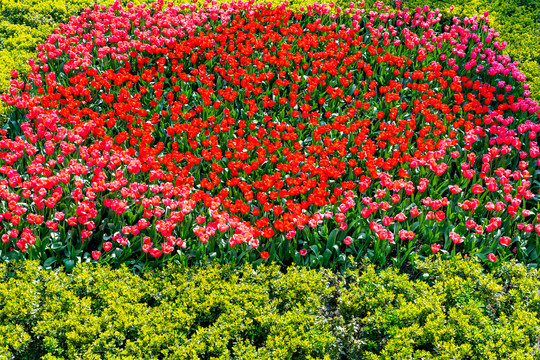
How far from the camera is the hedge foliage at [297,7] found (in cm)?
941

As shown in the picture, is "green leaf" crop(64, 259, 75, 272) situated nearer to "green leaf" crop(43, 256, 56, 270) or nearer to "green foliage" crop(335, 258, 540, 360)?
"green leaf" crop(43, 256, 56, 270)

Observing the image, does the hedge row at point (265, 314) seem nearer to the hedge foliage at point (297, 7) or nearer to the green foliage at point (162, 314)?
the green foliage at point (162, 314)

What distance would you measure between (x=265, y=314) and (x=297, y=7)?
807cm

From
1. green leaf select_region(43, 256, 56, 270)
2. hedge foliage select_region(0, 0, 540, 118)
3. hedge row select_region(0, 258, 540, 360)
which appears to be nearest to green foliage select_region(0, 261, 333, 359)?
hedge row select_region(0, 258, 540, 360)

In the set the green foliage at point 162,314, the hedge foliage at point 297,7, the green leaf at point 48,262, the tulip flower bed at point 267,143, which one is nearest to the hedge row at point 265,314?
the green foliage at point 162,314

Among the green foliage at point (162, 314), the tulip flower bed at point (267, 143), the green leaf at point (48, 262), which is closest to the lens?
the green foliage at point (162, 314)

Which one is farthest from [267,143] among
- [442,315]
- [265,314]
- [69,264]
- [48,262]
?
[442,315]

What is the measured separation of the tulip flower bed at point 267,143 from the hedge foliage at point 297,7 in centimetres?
52

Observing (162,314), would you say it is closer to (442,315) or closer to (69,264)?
(69,264)

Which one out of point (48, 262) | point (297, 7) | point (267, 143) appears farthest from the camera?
point (297, 7)

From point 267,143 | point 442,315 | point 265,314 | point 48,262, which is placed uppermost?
point 267,143

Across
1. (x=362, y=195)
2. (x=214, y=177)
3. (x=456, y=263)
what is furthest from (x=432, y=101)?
(x=214, y=177)

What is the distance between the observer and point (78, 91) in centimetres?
793

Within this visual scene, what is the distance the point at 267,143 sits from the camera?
7035mm
